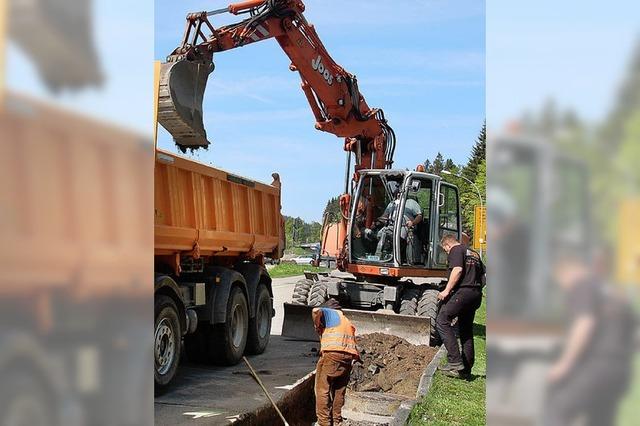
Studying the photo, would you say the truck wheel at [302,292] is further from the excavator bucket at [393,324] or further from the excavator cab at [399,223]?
the excavator bucket at [393,324]

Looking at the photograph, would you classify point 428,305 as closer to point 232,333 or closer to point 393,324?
point 393,324

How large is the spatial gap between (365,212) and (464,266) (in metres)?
4.79

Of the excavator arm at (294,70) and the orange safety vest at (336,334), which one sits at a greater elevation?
the excavator arm at (294,70)

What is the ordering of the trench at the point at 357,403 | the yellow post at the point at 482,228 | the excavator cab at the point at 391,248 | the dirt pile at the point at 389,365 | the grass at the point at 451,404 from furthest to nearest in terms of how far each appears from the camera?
the excavator cab at the point at 391,248
the dirt pile at the point at 389,365
the trench at the point at 357,403
the grass at the point at 451,404
the yellow post at the point at 482,228

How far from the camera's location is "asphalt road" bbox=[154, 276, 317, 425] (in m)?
6.62

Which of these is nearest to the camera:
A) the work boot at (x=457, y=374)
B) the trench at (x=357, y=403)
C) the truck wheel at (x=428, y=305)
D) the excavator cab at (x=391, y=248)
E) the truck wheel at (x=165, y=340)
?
the truck wheel at (x=165, y=340)

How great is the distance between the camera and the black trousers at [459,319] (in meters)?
8.38

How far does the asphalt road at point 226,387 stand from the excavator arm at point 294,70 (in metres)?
2.85

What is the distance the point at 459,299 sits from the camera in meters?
8.41
